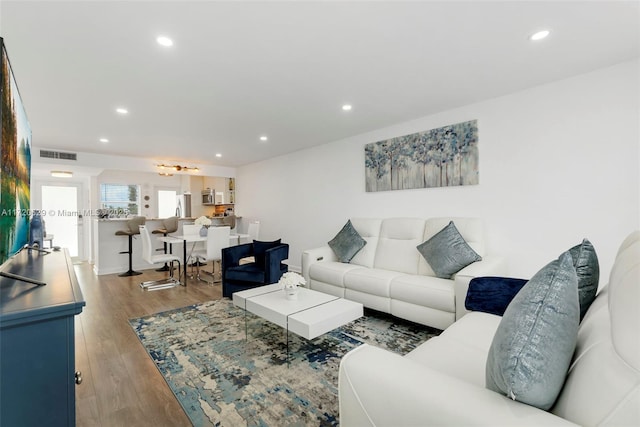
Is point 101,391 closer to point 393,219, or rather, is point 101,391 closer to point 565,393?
point 565,393

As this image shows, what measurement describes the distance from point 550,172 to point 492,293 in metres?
1.58

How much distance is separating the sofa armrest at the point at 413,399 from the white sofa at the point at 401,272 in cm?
169

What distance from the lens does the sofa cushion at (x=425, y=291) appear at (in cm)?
254

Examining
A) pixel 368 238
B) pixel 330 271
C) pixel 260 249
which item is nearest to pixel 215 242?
pixel 260 249

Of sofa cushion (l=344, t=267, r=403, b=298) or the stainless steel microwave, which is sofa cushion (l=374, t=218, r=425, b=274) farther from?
the stainless steel microwave

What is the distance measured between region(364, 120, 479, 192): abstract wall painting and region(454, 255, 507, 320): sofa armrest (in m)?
1.00

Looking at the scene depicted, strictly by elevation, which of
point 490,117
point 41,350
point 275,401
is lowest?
point 275,401

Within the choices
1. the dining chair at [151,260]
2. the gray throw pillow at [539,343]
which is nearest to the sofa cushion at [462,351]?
the gray throw pillow at [539,343]

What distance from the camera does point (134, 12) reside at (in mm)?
1734

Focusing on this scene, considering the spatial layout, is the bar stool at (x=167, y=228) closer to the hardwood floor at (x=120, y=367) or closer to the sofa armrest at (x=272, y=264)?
the hardwood floor at (x=120, y=367)

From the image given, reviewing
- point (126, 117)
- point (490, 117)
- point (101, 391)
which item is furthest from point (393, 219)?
point (126, 117)

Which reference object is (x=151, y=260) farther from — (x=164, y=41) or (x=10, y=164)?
(x=164, y=41)

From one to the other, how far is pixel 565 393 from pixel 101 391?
2.51m

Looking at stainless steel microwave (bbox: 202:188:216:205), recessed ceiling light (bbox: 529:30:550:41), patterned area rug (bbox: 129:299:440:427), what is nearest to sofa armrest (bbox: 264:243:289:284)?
patterned area rug (bbox: 129:299:440:427)
